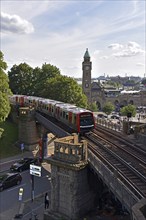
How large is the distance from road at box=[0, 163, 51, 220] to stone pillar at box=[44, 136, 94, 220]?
505 cm

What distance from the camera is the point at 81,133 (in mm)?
32875

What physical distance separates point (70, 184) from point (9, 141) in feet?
89.8

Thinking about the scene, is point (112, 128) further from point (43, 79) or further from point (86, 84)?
point (86, 84)

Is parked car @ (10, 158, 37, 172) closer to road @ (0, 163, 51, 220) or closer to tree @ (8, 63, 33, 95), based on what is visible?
road @ (0, 163, 51, 220)

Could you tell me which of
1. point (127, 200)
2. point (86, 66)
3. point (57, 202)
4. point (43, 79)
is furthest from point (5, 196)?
point (86, 66)

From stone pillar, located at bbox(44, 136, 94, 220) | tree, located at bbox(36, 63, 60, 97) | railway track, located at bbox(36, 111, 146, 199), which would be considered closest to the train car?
railway track, located at bbox(36, 111, 146, 199)

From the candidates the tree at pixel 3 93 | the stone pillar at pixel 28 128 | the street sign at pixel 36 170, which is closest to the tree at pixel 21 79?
the stone pillar at pixel 28 128

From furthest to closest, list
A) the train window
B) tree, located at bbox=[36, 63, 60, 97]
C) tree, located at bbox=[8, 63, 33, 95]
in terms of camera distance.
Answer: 1. tree, located at bbox=[8, 63, 33, 95]
2. tree, located at bbox=[36, 63, 60, 97]
3. the train window

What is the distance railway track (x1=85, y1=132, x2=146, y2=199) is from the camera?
16609 mm

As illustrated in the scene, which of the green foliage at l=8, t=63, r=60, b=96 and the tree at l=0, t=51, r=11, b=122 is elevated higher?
the green foliage at l=8, t=63, r=60, b=96

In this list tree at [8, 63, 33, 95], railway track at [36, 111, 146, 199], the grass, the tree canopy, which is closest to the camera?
railway track at [36, 111, 146, 199]

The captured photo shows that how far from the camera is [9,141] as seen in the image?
45625mm

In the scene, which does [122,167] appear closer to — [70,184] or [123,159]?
[123,159]

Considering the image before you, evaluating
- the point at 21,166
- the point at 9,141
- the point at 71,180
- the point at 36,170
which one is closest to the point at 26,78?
the point at 9,141
